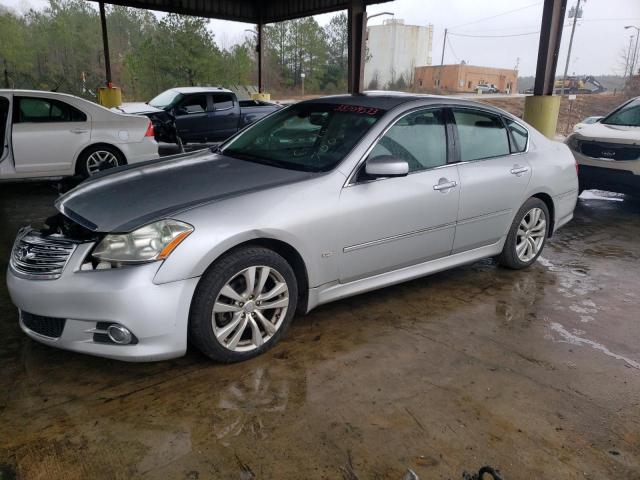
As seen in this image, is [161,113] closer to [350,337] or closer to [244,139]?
[244,139]

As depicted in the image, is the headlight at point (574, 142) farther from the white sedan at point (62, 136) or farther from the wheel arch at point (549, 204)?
the white sedan at point (62, 136)

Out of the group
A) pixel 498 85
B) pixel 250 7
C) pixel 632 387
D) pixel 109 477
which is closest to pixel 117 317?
pixel 109 477

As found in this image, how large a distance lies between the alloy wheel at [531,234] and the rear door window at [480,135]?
2.13 ft

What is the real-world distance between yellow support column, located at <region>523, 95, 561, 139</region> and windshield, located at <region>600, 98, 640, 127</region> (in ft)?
4.71

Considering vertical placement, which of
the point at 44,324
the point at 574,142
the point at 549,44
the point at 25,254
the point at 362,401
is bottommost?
the point at 362,401

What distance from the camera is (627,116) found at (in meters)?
7.52

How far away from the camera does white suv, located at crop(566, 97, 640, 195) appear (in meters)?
6.75

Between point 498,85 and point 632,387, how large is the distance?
75.2m

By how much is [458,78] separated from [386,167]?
2586 inches

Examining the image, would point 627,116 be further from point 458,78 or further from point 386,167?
point 458,78

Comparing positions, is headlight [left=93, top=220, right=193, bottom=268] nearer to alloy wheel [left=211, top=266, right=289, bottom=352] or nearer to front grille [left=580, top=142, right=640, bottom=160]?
alloy wheel [left=211, top=266, right=289, bottom=352]

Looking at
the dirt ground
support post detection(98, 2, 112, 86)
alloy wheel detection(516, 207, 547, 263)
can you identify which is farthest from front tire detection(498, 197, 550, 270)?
the dirt ground

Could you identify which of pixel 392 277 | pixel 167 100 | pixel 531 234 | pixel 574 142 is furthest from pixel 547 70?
pixel 167 100

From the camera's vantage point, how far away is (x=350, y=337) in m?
3.30
